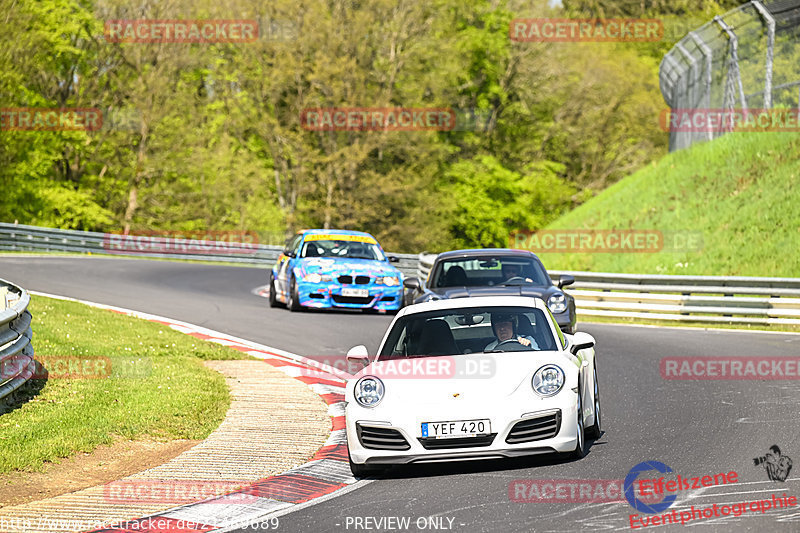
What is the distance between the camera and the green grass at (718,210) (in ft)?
77.9

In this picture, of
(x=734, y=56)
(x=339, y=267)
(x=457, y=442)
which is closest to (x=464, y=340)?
(x=457, y=442)

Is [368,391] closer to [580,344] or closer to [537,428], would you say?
[537,428]

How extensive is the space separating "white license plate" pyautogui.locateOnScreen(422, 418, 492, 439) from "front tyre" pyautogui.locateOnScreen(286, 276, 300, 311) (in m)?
12.9

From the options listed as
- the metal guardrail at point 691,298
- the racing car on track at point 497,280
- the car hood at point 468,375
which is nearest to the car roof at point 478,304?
the car hood at point 468,375

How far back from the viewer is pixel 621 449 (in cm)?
834

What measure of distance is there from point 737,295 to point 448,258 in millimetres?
7893

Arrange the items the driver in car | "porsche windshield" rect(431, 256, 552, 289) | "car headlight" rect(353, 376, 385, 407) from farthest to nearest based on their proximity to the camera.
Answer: the driver in car < "porsche windshield" rect(431, 256, 552, 289) < "car headlight" rect(353, 376, 385, 407)

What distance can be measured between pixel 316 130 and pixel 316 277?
1231 inches

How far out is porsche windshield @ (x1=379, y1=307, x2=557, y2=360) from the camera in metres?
8.59

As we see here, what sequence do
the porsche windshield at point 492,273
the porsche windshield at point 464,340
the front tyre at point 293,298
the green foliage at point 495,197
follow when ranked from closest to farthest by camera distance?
the porsche windshield at point 464,340 < the porsche windshield at point 492,273 < the front tyre at point 293,298 < the green foliage at point 495,197

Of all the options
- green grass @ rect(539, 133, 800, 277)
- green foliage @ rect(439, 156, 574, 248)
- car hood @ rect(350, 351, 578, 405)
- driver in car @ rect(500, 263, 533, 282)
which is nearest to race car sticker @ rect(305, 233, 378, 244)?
driver in car @ rect(500, 263, 533, 282)

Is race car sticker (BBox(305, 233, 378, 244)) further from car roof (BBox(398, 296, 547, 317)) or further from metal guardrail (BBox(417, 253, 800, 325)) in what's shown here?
car roof (BBox(398, 296, 547, 317))

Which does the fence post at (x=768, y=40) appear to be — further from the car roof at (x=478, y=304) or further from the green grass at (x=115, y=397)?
the car roof at (x=478, y=304)

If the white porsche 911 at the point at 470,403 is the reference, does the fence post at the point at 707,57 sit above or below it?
above
